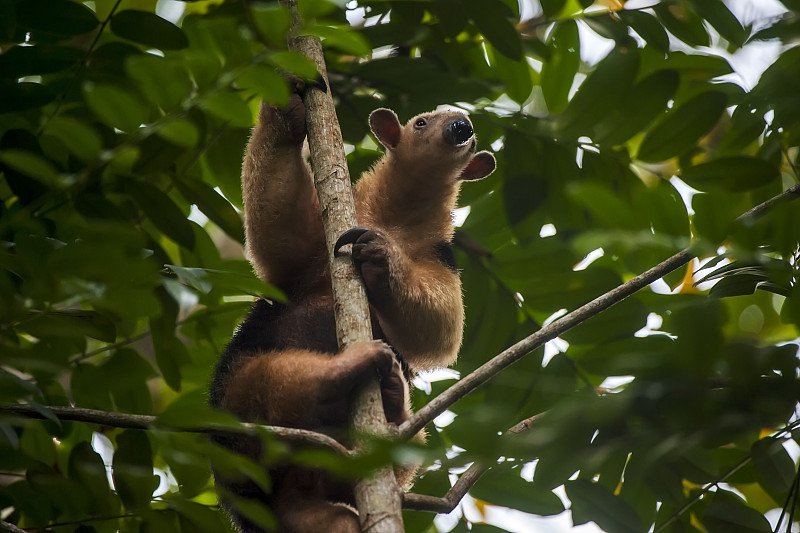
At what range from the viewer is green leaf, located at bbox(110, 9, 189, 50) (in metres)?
3.83

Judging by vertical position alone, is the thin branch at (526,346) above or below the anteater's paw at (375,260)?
above

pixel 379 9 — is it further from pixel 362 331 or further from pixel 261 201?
pixel 362 331

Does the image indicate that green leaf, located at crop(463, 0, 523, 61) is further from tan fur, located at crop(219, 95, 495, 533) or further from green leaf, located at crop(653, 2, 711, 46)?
green leaf, located at crop(653, 2, 711, 46)

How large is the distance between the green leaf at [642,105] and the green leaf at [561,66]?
0.48 metres

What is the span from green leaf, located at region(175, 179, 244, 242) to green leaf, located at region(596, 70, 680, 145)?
7.39 feet

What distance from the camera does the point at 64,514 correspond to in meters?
3.50

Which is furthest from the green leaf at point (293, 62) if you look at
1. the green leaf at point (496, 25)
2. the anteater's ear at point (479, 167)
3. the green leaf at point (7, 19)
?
the anteater's ear at point (479, 167)

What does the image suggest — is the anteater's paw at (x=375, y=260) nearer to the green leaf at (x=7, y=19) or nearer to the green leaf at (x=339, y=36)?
the green leaf at (x=339, y=36)

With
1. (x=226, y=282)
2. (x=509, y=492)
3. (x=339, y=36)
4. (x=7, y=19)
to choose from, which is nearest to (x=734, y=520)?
(x=509, y=492)

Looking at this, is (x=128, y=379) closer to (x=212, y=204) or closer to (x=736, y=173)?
(x=212, y=204)

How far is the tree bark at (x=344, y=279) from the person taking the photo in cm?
266

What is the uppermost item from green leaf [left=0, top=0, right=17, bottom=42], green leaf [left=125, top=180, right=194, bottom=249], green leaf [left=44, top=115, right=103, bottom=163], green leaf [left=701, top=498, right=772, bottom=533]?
green leaf [left=0, top=0, right=17, bottom=42]

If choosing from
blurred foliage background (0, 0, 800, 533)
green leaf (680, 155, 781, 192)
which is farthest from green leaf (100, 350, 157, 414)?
green leaf (680, 155, 781, 192)

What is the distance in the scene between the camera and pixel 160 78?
2693 millimetres
